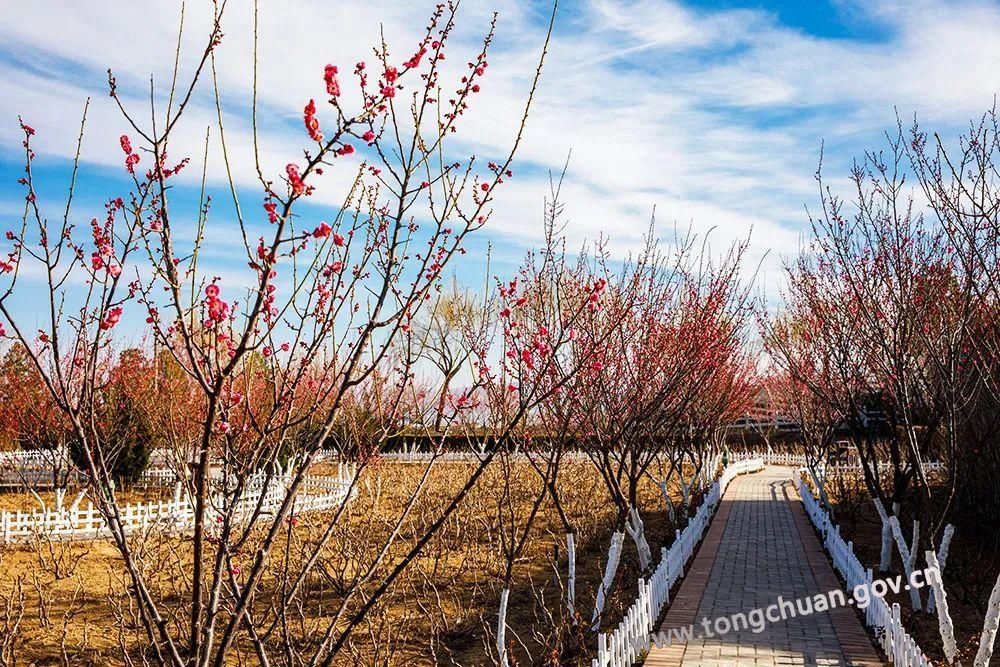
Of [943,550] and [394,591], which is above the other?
[943,550]

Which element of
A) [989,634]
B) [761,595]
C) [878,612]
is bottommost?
[761,595]

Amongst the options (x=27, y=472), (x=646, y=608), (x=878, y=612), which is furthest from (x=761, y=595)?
(x=27, y=472)

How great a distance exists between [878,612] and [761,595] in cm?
→ 220

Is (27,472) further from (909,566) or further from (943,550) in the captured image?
(943,550)

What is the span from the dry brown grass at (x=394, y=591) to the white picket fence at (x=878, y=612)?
2614 mm

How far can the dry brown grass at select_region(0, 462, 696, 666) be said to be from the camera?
25.9 ft

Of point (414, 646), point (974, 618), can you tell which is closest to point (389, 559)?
point (414, 646)

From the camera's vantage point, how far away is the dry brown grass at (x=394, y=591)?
790 cm

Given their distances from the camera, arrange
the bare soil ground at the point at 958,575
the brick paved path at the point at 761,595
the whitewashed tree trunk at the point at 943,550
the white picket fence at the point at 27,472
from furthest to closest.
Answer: the white picket fence at the point at 27,472 → the whitewashed tree trunk at the point at 943,550 → the bare soil ground at the point at 958,575 → the brick paved path at the point at 761,595

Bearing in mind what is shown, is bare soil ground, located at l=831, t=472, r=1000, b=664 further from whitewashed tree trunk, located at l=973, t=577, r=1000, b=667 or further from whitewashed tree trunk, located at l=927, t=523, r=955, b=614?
whitewashed tree trunk, located at l=973, t=577, r=1000, b=667

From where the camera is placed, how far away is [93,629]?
877 centimetres

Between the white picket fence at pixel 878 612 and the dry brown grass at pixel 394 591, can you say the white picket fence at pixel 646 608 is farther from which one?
the white picket fence at pixel 878 612

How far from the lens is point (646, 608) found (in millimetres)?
8039

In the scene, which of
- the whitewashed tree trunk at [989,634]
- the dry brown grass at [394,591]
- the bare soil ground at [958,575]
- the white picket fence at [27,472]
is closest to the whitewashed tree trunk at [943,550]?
the bare soil ground at [958,575]
